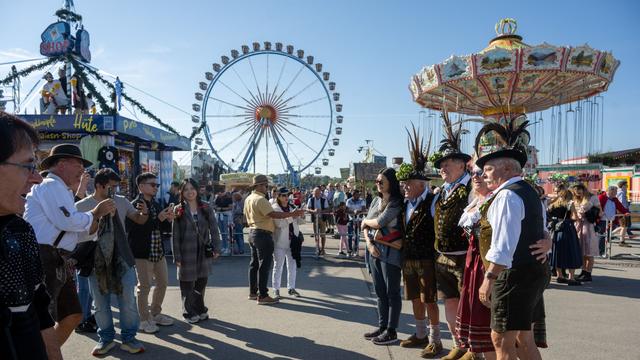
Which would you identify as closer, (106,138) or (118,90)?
(106,138)

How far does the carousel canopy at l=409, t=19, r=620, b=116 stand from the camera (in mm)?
14313

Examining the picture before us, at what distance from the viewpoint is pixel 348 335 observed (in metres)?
4.46

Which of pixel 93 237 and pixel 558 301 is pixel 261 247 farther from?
pixel 558 301

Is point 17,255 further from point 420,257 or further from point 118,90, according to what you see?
point 118,90

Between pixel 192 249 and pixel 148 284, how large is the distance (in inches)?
23.8

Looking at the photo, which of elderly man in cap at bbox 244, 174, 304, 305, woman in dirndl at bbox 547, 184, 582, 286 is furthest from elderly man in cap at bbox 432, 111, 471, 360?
woman in dirndl at bbox 547, 184, 582, 286

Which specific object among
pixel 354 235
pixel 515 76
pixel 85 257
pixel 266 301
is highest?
pixel 515 76

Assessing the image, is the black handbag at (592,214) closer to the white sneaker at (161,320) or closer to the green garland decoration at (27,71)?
the white sneaker at (161,320)

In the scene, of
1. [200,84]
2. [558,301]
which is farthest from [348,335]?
[200,84]

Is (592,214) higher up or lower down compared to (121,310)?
higher up

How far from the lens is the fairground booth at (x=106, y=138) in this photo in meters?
11.2

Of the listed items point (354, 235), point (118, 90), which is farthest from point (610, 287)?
point (118, 90)

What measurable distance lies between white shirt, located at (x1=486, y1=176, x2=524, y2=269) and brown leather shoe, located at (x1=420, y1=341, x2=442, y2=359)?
1603 millimetres

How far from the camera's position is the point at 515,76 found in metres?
15.9
